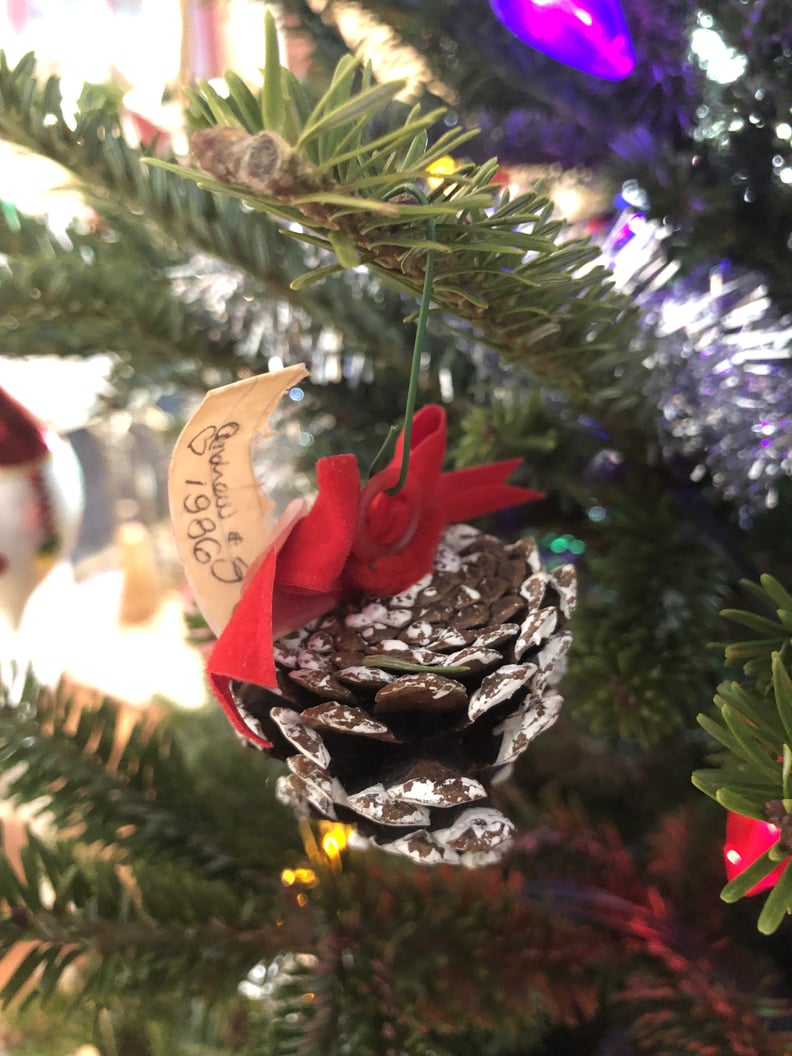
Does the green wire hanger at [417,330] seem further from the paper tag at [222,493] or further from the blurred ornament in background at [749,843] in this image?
the blurred ornament in background at [749,843]

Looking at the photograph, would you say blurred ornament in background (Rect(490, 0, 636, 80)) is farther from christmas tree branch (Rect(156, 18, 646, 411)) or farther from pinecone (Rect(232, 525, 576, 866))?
pinecone (Rect(232, 525, 576, 866))

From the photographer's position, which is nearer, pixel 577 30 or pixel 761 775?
pixel 761 775

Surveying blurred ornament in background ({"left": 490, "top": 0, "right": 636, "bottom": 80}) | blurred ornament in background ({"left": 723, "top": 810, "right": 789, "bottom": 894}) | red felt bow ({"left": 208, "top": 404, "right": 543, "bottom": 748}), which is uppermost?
blurred ornament in background ({"left": 490, "top": 0, "right": 636, "bottom": 80})

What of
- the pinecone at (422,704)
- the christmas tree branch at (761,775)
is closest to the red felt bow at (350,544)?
the pinecone at (422,704)

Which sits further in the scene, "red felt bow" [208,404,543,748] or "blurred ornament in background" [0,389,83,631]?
"blurred ornament in background" [0,389,83,631]

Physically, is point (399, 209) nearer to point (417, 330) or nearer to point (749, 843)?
point (417, 330)

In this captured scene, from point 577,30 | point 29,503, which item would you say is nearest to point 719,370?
point 577,30

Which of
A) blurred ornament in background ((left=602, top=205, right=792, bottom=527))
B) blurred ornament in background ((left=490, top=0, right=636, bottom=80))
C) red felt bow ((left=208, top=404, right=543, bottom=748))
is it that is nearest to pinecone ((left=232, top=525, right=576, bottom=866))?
red felt bow ((left=208, top=404, right=543, bottom=748))
